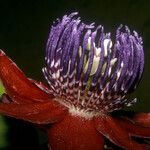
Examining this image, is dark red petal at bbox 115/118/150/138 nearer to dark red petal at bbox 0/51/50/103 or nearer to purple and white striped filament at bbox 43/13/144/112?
purple and white striped filament at bbox 43/13/144/112

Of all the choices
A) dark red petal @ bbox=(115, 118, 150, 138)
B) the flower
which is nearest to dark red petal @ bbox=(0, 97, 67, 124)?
the flower

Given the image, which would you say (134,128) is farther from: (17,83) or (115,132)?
(17,83)

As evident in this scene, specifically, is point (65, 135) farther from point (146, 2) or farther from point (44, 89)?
point (146, 2)

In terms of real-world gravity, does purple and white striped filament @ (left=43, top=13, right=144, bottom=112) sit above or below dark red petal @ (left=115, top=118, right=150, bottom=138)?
above

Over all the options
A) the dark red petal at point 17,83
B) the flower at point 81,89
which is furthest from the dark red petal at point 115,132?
the dark red petal at point 17,83

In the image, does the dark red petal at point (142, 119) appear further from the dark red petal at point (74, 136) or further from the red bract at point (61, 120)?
the dark red petal at point (74, 136)

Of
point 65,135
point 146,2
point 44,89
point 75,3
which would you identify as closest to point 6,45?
point 75,3
